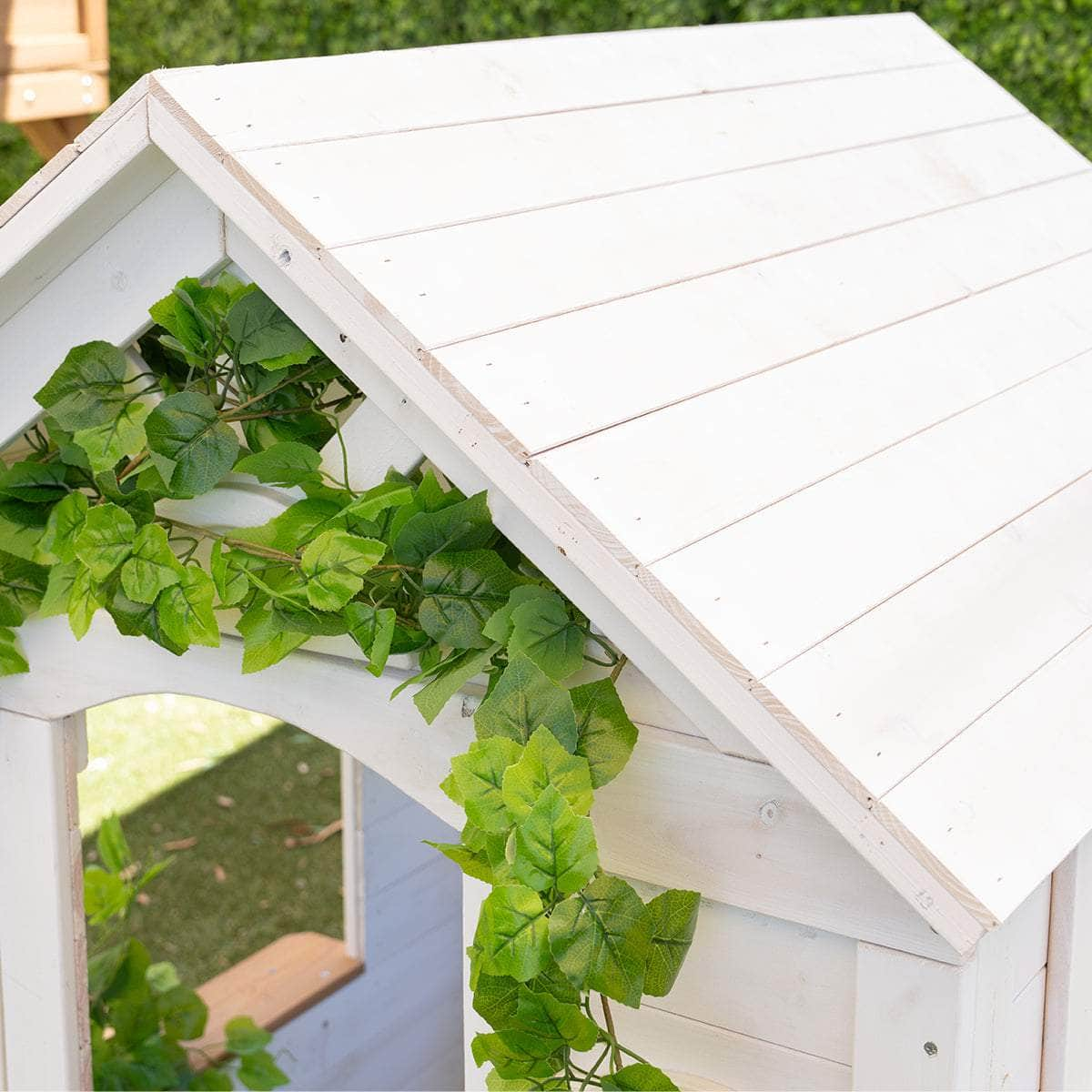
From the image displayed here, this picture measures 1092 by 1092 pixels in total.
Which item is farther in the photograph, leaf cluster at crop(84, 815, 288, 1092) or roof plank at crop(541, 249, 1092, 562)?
leaf cluster at crop(84, 815, 288, 1092)

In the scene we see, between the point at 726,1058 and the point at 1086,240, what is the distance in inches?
50.8

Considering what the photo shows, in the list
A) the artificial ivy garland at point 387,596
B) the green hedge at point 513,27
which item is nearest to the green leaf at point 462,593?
the artificial ivy garland at point 387,596

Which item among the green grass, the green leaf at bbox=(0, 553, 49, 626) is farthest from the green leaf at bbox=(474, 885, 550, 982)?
the green grass

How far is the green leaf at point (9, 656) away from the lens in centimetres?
156

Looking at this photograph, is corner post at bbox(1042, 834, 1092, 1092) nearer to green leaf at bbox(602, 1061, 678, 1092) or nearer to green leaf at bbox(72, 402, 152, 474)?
green leaf at bbox(602, 1061, 678, 1092)

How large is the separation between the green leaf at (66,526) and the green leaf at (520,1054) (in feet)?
1.95

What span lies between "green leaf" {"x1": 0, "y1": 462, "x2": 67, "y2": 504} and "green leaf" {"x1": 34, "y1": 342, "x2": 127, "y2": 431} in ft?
0.35

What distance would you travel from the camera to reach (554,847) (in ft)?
3.59

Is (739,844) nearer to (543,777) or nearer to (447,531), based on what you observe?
(543,777)

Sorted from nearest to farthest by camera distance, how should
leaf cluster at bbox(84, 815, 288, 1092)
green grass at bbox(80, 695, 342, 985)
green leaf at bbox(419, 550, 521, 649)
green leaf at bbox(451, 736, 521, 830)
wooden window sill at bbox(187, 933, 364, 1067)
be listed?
1. green leaf at bbox(451, 736, 521, 830)
2. green leaf at bbox(419, 550, 521, 649)
3. leaf cluster at bbox(84, 815, 288, 1092)
4. wooden window sill at bbox(187, 933, 364, 1067)
5. green grass at bbox(80, 695, 342, 985)

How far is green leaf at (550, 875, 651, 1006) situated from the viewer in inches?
43.9

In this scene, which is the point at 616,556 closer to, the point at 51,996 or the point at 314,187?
the point at 314,187

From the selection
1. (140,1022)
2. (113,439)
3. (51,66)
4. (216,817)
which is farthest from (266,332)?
(216,817)

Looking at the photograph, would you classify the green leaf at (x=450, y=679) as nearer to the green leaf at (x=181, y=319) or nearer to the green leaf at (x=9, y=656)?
the green leaf at (x=181, y=319)
